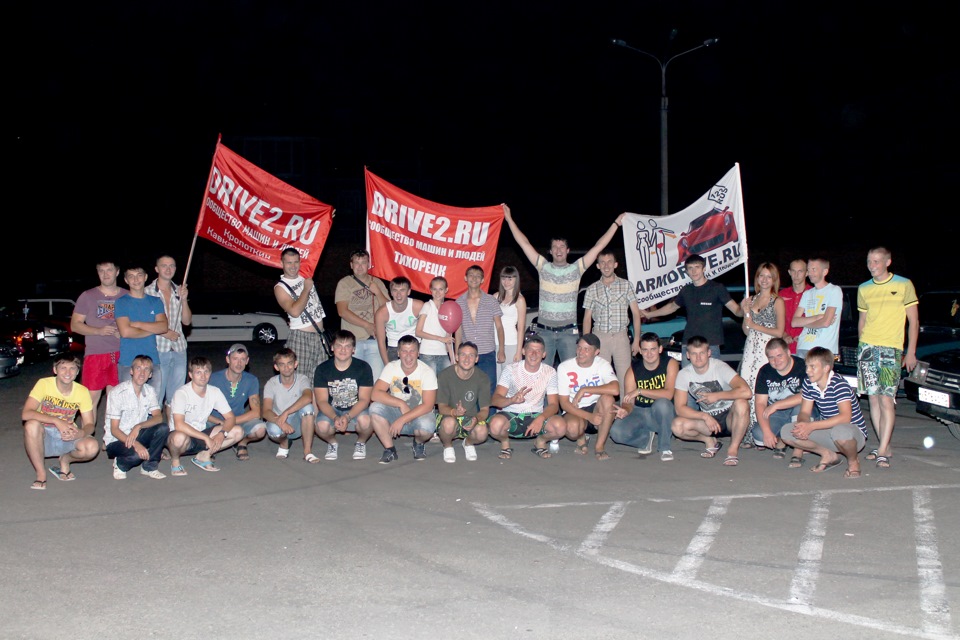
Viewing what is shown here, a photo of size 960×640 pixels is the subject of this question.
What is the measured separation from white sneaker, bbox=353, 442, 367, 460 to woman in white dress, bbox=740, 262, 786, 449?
3843mm

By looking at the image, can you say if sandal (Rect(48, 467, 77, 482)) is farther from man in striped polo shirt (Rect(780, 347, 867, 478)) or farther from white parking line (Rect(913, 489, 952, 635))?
white parking line (Rect(913, 489, 952, 635))

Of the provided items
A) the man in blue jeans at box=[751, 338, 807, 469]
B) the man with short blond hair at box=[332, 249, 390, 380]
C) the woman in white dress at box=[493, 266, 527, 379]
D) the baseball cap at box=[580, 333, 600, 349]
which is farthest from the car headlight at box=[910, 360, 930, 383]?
the man with short blond hair at box=[332, 249, 390, 380]

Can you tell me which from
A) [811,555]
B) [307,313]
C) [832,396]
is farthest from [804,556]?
[307,313]

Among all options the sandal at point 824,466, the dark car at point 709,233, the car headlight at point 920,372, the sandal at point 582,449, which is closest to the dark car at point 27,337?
the sandal at point 582,449

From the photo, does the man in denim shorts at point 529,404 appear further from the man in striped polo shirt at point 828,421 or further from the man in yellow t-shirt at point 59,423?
the man in yellow t-shirt at point 59,423

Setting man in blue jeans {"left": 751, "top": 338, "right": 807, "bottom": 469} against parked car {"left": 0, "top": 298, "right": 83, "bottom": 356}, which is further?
parked car {"left": 0, "top": 298, "right": 83, "bottom": 356}

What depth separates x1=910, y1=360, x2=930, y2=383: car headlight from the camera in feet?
33.1

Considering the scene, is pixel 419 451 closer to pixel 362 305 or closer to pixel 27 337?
pixel 362 305

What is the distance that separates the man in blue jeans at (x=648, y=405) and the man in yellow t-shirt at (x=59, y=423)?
4876 millimetres

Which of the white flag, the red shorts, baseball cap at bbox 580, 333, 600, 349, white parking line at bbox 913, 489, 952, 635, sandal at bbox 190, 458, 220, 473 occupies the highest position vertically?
the white flag

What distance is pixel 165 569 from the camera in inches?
235

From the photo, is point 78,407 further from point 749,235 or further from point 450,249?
point 749,235

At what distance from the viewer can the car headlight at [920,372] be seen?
1008 centimetres

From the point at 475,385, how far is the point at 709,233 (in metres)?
3.72
